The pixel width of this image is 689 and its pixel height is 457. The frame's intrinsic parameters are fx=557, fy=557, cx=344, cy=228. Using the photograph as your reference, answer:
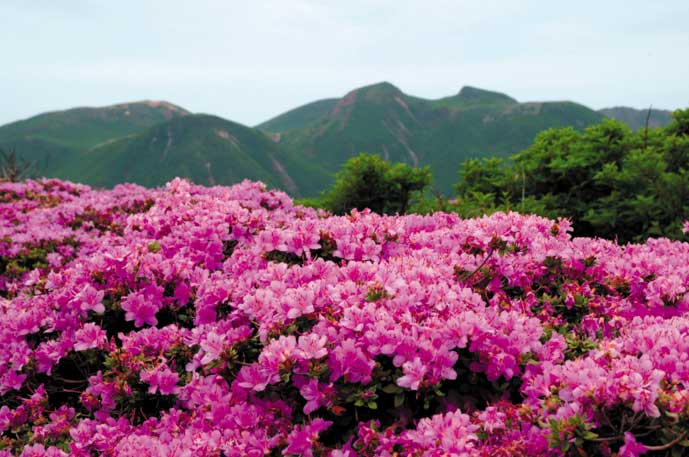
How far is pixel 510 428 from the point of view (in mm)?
2328

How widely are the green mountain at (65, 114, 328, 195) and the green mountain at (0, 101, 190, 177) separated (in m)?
5.85

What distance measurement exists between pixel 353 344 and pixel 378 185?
23.7 feet

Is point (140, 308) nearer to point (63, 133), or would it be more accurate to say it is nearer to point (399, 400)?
point (399, 400)

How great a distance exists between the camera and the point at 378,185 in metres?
9.59

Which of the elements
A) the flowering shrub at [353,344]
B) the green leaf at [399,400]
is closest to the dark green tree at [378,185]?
the flowering shrub at [353,344]

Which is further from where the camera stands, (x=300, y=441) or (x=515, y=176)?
(x=515, y=176)

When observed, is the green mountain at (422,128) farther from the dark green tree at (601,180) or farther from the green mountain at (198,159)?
the dark green tree at (601,180)

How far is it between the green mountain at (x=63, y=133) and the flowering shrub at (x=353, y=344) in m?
152

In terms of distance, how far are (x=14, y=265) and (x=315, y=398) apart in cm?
553

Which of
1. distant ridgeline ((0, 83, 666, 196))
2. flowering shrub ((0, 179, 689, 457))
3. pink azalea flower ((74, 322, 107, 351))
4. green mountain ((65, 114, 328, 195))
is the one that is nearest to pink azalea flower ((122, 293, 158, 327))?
flowering shrub ((0, 179, 689, 457))

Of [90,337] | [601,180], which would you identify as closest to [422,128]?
[601,180]

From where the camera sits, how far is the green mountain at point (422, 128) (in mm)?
161000

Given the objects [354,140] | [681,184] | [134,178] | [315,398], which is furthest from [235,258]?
[354,140]

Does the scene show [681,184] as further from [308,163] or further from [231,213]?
[308,163]
